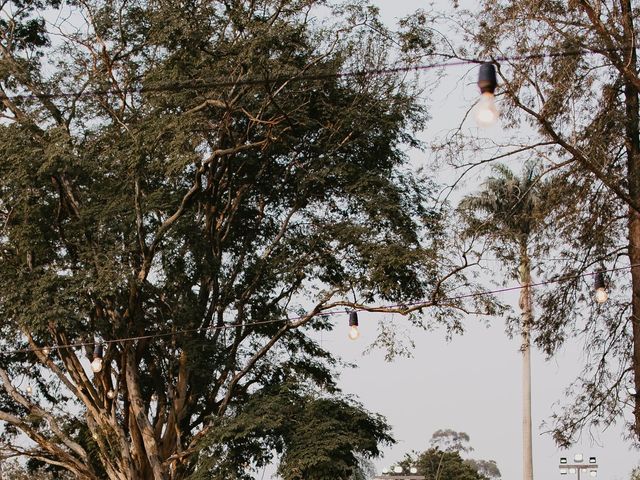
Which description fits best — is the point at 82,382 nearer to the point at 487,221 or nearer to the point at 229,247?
the point at 229,247

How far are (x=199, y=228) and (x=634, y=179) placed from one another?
6.72 meters

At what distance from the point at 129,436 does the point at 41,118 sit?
17.8ft

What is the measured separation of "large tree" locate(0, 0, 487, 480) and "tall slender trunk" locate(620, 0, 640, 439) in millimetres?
2676

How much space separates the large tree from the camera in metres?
14.5

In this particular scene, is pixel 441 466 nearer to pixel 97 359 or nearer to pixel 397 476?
pixel 397 476

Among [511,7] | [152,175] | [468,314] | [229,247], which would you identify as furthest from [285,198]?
[511,7]

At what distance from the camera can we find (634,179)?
13.0m

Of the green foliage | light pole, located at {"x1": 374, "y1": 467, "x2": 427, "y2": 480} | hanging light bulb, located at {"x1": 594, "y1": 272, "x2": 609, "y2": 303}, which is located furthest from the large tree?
light pole, located at {"x1": 374, "y1": 467, "x2": 427, "y2": 480}

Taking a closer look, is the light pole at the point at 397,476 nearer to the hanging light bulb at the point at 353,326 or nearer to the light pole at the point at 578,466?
the light pole at the point at 578,466

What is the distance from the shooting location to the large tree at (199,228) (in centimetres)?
1450

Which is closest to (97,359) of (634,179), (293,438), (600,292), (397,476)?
(293,438)

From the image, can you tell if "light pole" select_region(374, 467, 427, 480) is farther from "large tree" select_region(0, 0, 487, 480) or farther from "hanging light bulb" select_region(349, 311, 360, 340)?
"hanging light bulb" select_region(349, 311, 360, 340)

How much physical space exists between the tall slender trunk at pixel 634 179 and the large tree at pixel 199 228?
2.68 metres

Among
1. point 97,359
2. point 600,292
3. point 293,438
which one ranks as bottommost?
point 293,438
